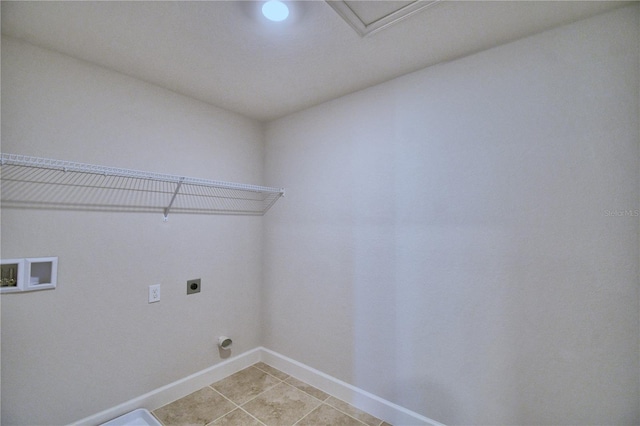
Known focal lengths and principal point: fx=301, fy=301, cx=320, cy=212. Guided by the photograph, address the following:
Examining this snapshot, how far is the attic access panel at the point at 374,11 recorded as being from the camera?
1274 millimetres

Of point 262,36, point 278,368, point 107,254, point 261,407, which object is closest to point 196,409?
point 261,407

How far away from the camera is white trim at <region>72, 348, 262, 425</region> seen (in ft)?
5.91

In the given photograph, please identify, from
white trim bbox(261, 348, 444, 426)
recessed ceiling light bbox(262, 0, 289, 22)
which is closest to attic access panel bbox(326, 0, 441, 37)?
recessed ceiling light bbox(262, 0, 289, 22)

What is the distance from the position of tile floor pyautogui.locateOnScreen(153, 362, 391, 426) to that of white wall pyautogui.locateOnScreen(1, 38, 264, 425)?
21cm

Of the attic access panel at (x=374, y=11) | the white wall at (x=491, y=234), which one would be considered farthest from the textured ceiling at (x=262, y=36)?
the white wall at (x=491, y=234)

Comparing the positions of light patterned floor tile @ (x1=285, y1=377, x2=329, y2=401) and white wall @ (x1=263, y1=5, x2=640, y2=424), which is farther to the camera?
light patterned floor tile @ (x1=285, y1=377, x2=329, y2=401)

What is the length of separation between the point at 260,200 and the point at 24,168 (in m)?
1.53

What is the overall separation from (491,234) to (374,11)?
1226 mm

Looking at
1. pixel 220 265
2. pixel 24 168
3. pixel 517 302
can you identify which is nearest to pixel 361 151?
pixel 517 302

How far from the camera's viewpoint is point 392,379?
6.27 ft

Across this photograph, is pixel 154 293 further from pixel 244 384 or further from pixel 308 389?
pixel 308 389

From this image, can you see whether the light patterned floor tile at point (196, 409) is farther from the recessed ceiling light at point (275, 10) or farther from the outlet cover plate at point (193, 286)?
the recessed ceiling light at point (275, 10)

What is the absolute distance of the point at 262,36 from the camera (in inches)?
59.3

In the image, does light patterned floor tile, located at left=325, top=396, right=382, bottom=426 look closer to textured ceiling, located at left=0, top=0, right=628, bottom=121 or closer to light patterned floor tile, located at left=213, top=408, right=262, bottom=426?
light patterned floor tile, located at left=213, top=408, right=262, bottom=426
